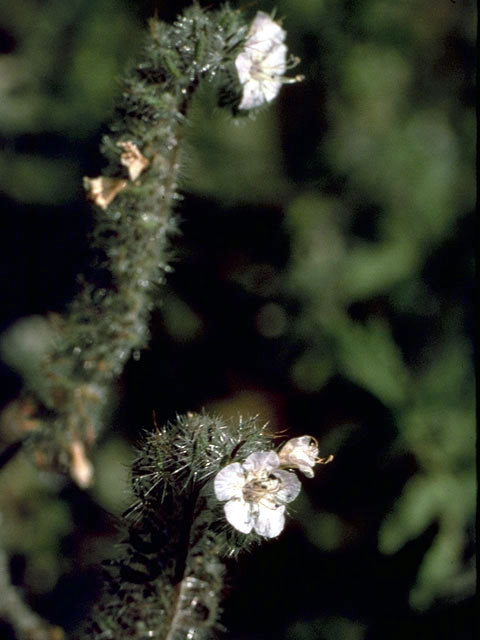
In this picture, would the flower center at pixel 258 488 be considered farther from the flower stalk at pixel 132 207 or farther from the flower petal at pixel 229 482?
the flower stalk at pixel 132 207

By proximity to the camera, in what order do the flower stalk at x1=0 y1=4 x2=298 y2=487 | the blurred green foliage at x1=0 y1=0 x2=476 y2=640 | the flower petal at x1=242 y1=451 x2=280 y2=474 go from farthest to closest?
the blurred green foliage at x1=0 y1=0 x2=476 y2=640 → the flower stalk at x1=0 y1=4 x2=298 y2=487 → the flower petal at x1=242 y1=451 x2=280 y2=474

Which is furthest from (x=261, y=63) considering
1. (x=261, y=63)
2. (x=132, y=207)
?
(x=132, y=207)

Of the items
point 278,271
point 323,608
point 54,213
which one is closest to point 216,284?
point 278,271

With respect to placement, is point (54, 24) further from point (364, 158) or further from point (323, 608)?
point (323, 608)

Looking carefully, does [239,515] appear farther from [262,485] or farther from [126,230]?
[126,230]

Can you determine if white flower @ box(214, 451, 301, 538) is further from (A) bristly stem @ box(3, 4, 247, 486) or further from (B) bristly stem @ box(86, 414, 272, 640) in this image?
(A) bristly stem @ box(3, 4, 247, 486)

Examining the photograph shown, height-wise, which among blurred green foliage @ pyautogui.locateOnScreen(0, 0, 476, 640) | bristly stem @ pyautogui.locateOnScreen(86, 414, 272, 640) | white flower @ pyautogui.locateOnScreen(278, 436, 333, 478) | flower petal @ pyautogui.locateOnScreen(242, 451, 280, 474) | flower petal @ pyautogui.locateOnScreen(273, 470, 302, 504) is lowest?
bristly stem @ pyautogui.locateOnScreen(86, 414, 272, 640)

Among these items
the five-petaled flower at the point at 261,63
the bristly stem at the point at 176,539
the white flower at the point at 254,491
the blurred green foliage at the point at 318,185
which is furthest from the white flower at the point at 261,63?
the blurred green foliage at the point at 318,185

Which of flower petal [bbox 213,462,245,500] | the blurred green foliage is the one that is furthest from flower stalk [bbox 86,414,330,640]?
the blurred green foliage
